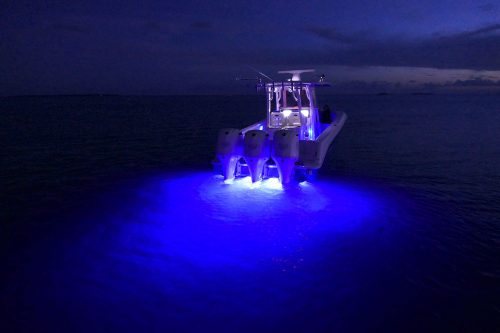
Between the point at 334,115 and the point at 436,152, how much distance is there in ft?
22.1

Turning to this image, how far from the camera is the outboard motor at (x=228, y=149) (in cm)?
1218

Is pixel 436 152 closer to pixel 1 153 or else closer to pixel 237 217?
pixel 237 217

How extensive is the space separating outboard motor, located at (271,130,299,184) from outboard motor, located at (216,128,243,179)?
136cm

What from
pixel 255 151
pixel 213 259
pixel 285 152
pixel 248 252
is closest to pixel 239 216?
pixel 248 252

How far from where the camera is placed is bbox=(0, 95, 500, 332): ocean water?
5789 millimetres

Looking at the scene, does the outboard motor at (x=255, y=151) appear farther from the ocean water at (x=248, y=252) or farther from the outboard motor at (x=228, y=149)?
the ocean water at (x=248, y=252)

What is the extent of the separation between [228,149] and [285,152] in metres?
2.06

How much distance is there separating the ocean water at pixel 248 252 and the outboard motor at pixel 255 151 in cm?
66

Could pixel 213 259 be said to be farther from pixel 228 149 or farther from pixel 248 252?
pixel 228 149

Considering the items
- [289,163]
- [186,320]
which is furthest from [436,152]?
[186,320]

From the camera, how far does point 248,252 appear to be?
7.77 meters

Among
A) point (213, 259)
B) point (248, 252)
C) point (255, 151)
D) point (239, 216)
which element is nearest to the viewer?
point (213, 259)

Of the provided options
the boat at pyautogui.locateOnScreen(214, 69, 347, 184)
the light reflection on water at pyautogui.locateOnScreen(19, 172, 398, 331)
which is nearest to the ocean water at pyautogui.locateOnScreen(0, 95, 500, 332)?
the light reflection on water at pyautogui.locateOnScreen(19, 172, 398, 331)

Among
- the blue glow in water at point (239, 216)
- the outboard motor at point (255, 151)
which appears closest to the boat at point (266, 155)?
the outboard motor at point (255, 151)
